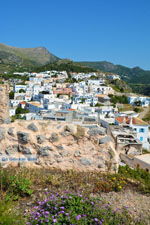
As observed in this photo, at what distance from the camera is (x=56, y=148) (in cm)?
696

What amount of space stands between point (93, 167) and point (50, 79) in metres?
87.2

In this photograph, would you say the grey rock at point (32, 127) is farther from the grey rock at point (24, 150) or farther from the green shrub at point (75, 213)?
the green shrub at point (75, 213)

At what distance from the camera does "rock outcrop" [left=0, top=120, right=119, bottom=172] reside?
6801 millimetres

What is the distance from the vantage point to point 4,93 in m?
7.59

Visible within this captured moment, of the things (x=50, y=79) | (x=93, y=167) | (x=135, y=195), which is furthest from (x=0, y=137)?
(x=50, y=79)

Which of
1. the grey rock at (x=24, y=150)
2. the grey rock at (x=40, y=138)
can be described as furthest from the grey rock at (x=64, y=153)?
the grey rock at (x=24, y=150)

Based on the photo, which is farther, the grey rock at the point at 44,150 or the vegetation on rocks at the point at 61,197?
the grey rock at the point at 44,150

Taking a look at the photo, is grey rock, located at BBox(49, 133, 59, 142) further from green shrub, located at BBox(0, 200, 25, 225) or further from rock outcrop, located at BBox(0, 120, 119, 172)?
green shrub, located at BBox(0, 200, 25, 225)

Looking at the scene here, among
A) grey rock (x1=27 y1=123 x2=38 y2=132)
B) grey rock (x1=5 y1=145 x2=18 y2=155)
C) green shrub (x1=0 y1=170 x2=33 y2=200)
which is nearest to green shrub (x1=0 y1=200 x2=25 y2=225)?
green shrub (x1=0 y1=170 x2=33 y2=200)

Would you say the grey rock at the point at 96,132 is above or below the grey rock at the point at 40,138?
above

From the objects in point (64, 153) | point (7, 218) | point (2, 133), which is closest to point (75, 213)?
point (7, 218)

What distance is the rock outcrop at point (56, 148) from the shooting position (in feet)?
22.3

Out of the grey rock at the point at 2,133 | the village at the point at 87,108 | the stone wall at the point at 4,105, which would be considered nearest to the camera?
the grey rock at the point at 2,133

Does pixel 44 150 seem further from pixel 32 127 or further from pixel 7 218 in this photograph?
pixel 7 218
